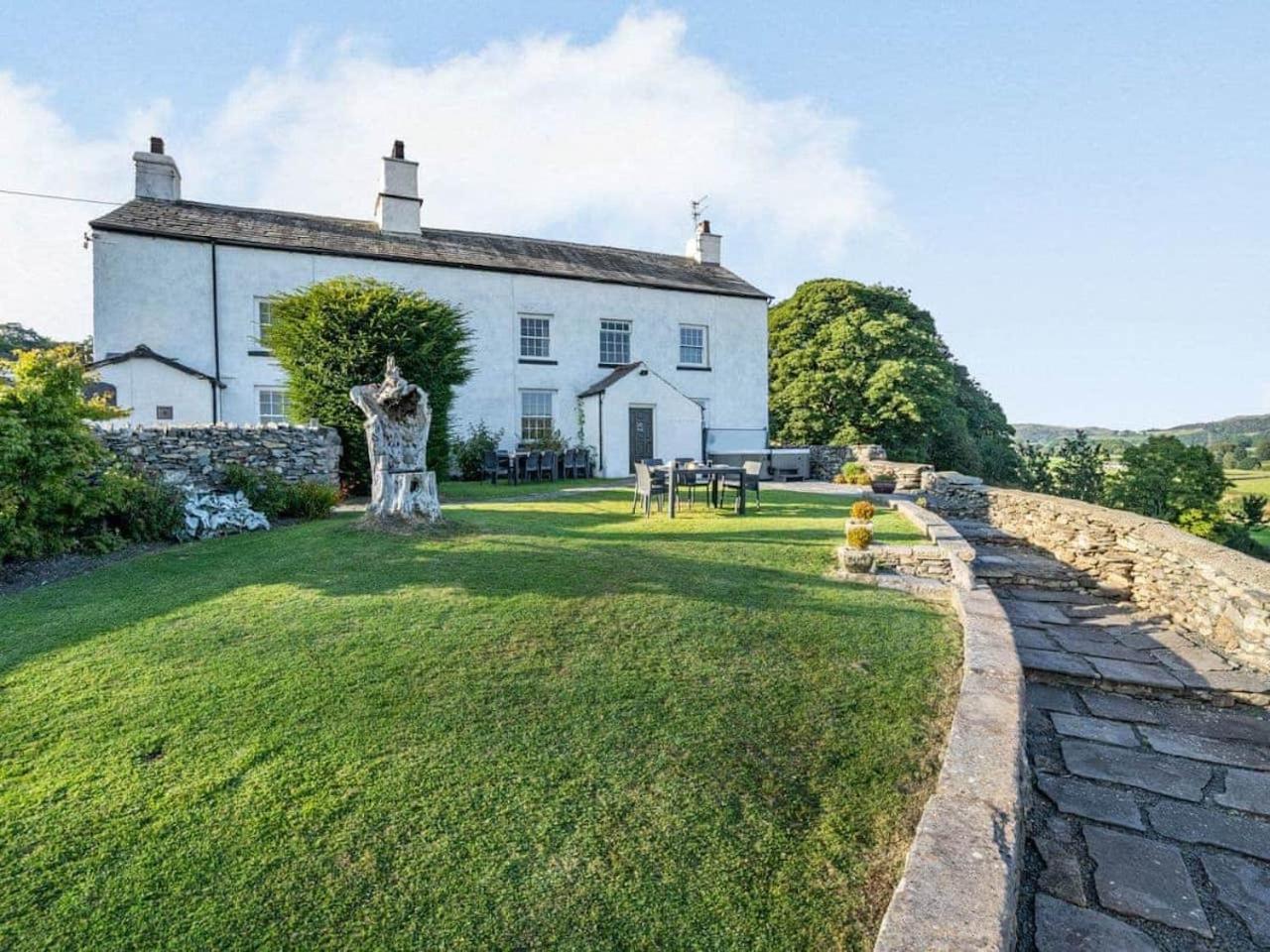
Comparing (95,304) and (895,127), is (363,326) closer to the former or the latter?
A: (95,304)

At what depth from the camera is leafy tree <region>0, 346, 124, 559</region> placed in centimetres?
650

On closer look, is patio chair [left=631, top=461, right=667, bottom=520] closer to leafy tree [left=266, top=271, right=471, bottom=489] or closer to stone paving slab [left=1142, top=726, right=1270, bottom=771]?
leafy tree [left=266, top=271, right=471, bottom=489]

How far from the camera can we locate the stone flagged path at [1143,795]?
7.68 ft

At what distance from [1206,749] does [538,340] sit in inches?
743

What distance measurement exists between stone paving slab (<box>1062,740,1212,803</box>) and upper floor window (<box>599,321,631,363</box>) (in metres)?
18.7

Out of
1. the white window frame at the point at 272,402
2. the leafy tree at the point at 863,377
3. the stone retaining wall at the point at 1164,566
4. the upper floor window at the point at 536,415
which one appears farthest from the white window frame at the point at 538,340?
the stone retaining wall at the point at 1164,566

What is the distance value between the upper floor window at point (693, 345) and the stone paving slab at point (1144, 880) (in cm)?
2032

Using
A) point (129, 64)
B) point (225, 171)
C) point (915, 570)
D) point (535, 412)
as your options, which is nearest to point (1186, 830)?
point (915, 570)

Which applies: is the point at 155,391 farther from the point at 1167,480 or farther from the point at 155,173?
the point at 1167,480

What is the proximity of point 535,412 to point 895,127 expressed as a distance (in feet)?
42.9

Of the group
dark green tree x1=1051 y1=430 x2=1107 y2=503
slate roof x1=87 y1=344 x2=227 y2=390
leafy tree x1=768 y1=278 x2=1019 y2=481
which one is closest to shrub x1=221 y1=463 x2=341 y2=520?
slate roof x1=87 y1=344 x2=227 y2=390

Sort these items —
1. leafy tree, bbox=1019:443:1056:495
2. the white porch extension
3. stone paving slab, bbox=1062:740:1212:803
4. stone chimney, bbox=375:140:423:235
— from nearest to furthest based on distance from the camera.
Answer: stone paving slab, bbox=1062:740:1212:803, the white porch extension, stone chimney, bbox=375:140:423:235, leafy tree, bbox=1019:443:1056:495

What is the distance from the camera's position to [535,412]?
20.1 metres

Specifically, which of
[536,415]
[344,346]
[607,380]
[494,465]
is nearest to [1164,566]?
[494,465]
